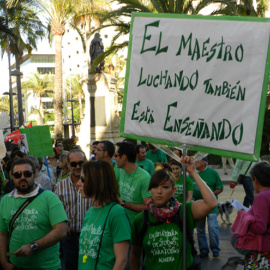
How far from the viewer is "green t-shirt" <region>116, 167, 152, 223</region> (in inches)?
209

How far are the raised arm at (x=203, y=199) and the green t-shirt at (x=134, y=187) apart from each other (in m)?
1.47

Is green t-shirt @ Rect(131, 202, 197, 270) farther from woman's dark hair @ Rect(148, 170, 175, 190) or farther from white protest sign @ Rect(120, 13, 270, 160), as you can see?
white protest sign @ Rect(120, 13, 270, 160)

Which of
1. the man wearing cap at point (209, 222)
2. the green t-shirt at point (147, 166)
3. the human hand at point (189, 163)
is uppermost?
the human hand at point (189, 163)

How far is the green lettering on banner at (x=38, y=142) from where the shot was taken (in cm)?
1090

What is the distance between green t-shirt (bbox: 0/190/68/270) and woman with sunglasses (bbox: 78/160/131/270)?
54cm

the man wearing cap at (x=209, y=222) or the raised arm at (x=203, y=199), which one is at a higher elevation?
the raised arm at (x=203, y=199)

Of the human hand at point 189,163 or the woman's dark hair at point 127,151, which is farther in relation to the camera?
the woman's dark hair at point 127,151

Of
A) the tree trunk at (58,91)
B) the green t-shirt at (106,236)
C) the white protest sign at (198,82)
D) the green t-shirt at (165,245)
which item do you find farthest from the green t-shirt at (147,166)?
the tree trunk at (58,91)

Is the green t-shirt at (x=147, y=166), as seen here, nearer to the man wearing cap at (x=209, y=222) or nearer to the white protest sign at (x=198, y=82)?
the man wearing cap at (x=209, y=222)

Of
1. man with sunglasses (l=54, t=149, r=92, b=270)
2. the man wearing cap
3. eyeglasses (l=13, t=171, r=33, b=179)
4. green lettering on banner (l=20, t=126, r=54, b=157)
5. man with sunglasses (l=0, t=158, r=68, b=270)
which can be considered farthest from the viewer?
green lettering on banner (l=20, t=126, r=54, b=157)

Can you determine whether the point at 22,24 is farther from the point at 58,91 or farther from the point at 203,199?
the point at 203,199

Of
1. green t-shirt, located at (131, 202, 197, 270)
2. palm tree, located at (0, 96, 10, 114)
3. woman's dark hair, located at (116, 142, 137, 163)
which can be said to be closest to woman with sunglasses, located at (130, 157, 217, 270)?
green t-shirt, located at (131, 202, 197, 270)

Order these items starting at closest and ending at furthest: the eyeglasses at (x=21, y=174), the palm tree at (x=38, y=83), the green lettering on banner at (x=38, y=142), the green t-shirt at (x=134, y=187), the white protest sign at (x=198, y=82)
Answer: the white protest sign at (x=198, y=82)
the eyeglasses at (x=21, y=174)
the green t-shirt at (x=134, y=187)
the green lettering on banner at (x=38, y=142)
the palm tree at (x=38, y=83)

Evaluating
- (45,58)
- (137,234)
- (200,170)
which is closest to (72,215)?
(137,234)
